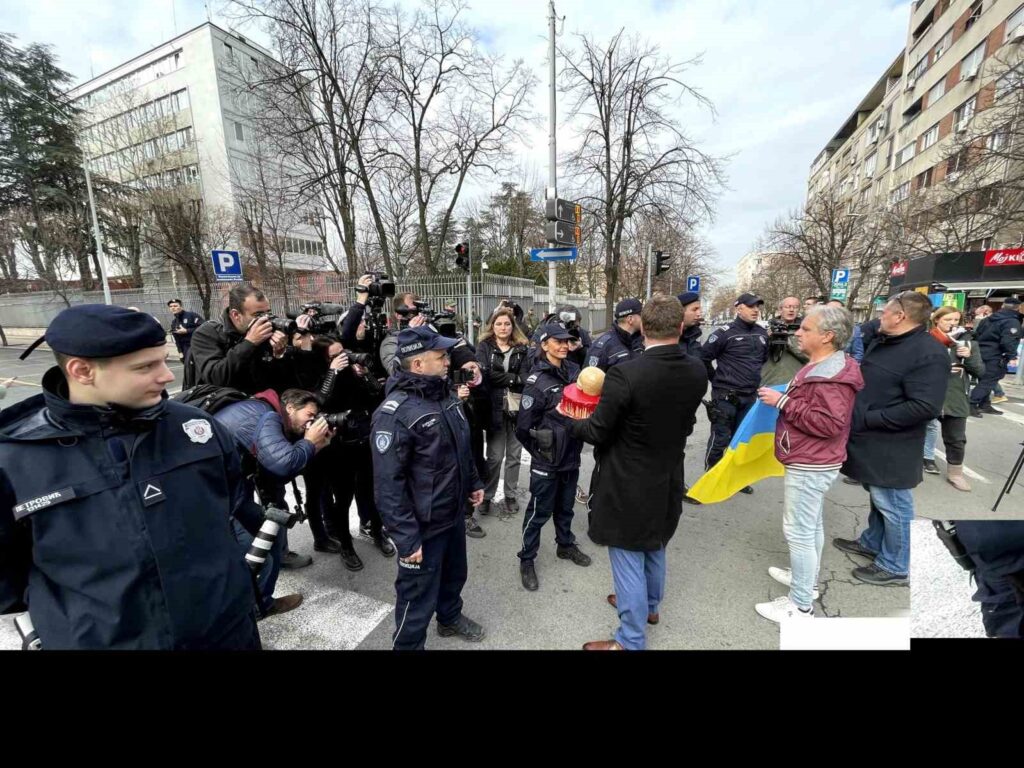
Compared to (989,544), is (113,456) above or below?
above

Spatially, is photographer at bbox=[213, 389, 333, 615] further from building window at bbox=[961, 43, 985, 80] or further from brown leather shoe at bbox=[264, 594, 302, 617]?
building window at bbox=[961, 43, 985, 80]

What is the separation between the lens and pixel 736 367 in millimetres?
4023

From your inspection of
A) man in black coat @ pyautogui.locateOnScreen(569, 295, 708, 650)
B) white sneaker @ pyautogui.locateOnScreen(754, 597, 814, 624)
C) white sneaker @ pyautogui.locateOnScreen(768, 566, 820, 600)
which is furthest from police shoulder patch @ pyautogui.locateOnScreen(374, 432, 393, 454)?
white sneaker @ pyautogui.locateOnScreen(768, 566, 820, 600)

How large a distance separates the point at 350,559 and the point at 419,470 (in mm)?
Result: 1498

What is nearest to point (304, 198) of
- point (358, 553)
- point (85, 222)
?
point (85, 222)

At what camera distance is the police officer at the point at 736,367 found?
13.1 ft

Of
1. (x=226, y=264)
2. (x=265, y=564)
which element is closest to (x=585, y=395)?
(x=265, y=564)

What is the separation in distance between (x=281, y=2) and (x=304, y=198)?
16.6ft

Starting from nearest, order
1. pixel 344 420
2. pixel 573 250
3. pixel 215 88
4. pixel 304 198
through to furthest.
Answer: pixel 344 420 < pixel 215 88 < pixel 573 250 < pixel 304 198

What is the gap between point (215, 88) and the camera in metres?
3.15

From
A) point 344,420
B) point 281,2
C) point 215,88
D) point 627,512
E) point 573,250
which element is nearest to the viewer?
point 627,512

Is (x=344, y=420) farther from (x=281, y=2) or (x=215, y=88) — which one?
(x=281, y=2)

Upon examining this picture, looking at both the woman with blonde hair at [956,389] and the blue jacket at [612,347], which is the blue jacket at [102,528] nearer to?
the blue jacket at [612,347]

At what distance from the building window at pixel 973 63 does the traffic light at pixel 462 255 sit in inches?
321
